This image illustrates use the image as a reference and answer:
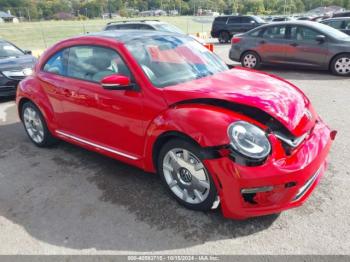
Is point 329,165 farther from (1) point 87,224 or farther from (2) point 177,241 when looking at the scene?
(1) point 87,224

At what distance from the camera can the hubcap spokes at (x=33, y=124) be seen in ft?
16.2

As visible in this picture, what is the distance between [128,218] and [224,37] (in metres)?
19.4

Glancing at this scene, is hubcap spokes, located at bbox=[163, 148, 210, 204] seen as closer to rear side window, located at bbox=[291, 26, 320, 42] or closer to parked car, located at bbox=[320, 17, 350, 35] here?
rear side window, located at bbox=[291, 26, 320, 42]

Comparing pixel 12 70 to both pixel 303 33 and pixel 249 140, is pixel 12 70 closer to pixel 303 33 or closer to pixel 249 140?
pixel 249 140

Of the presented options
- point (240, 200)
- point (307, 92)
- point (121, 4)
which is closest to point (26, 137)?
point (240, 200)

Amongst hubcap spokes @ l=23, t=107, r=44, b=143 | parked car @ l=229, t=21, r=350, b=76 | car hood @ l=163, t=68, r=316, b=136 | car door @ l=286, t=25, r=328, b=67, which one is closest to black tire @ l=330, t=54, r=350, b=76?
parked car @ l=229, t=21, r=350, b=76

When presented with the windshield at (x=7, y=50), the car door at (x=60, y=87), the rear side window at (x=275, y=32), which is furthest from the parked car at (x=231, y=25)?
the car door at (x=60, y=87)

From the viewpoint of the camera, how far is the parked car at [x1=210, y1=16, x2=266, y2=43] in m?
20.5

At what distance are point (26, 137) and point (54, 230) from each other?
292 cm

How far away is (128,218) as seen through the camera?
322 centimetres

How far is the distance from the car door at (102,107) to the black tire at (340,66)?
7.51 metres

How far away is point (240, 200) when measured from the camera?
9.02 ft

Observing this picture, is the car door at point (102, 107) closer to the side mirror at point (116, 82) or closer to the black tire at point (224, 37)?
the side mirror at point (116, 82)

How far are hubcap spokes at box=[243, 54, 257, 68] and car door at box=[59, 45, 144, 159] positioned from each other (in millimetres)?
7684
